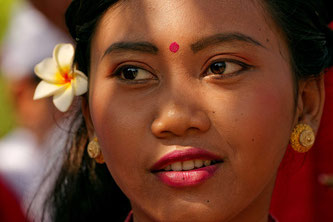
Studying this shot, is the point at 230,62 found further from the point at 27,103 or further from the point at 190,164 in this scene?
the point at 27,103

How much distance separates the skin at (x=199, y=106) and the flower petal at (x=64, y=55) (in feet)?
1.03

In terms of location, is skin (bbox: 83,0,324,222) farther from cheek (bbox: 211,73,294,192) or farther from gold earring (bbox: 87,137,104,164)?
gold earring (bbox: 87,137,104,164)

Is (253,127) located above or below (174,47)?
below

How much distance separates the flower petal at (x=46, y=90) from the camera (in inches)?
99.2

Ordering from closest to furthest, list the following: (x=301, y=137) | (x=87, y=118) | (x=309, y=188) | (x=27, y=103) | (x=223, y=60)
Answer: (x=223, y=60) < (x=301, y=137) < (x=87, y=118) < (x=309, y=188) < (x=27, y=103)

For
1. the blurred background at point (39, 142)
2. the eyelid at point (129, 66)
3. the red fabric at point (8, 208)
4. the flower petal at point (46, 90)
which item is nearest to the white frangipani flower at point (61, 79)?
the flower petal at point (46, 90)

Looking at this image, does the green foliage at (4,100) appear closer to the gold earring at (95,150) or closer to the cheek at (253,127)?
the gold earring at (95,150)

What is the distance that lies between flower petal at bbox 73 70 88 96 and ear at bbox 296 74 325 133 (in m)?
0.83

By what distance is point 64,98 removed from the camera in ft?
8.18

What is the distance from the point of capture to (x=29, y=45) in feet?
14.9

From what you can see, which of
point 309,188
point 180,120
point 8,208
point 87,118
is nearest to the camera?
point 180,120

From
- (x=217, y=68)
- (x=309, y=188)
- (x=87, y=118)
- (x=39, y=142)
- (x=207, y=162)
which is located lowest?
(x=309, y=188)

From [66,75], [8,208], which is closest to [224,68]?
[66,75]

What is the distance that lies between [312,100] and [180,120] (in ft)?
2.14
